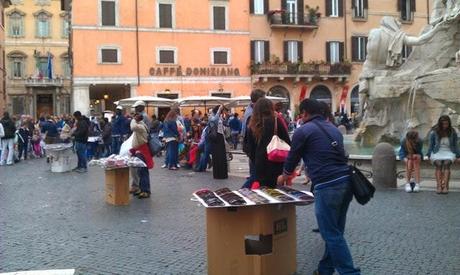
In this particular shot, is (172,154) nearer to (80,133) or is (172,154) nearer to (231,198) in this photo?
(80,133)

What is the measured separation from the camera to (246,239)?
5184 mm

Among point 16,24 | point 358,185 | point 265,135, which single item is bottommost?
point 358,185

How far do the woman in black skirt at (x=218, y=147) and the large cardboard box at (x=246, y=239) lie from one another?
28.9 ft

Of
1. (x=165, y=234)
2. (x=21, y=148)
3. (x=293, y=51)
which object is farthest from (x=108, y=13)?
(x=165, y=234)

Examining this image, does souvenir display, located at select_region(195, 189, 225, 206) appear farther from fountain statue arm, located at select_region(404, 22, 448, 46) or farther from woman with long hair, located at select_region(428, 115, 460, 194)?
fountain statue arm, located at select_region(404, 22, 448, 46)

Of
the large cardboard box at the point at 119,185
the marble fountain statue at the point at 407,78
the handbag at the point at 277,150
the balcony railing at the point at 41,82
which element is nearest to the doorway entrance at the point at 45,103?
the balcony railing at the point at 41,82

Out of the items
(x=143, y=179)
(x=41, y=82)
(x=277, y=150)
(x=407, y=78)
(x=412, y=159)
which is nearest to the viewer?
(x=277, y=150)

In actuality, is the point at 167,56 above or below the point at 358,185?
above

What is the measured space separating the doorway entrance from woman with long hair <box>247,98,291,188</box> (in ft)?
203

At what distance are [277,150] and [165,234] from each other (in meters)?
2.03

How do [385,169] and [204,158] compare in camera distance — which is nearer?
[385,169]

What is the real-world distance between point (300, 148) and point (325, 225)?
679 mm

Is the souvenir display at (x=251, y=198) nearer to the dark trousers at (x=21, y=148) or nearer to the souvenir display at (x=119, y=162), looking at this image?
the souvenir display at (x=119, y=162)

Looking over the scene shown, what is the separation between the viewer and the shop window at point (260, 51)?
136ft
